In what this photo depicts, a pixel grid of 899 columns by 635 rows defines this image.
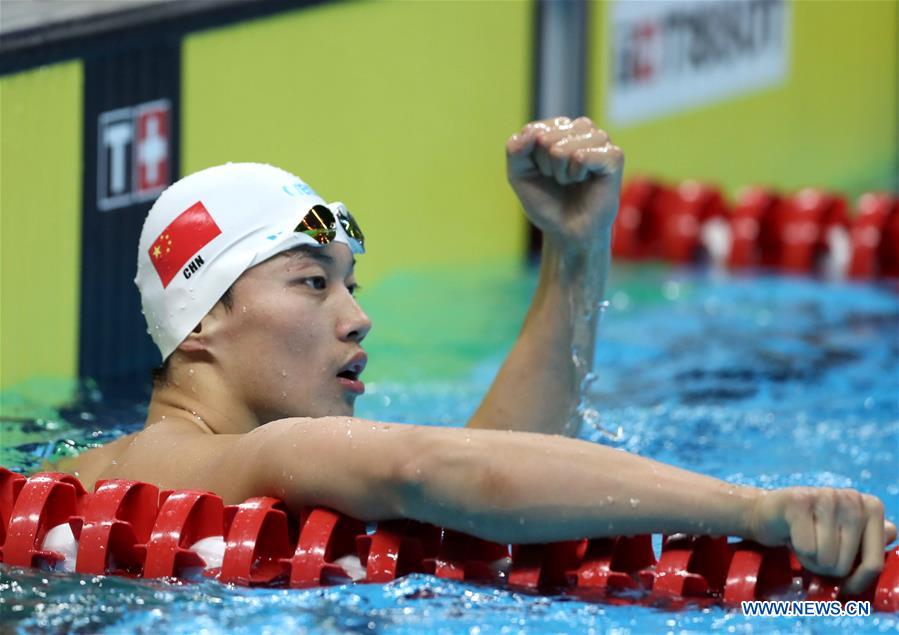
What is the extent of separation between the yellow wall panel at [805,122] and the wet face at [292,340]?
465 cm

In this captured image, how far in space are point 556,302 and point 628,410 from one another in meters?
1.21

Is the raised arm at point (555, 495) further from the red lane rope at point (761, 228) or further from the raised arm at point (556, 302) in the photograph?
the red lane rope at point (761, 228)

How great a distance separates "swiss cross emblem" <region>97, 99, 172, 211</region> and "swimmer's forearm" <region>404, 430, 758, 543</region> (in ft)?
7.24

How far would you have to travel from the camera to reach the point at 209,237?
8.46ft

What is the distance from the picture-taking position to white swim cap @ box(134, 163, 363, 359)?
A: 8.40 ft

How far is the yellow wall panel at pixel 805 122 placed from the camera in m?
7.52

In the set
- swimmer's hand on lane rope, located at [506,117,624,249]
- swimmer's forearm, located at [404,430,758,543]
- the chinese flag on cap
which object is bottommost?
swimmer's forearm, located at [404,430,758,543]

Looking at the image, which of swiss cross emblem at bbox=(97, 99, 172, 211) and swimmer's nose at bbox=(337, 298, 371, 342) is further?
swiss cross emblem at bbox=(97, 99, 172, 211)

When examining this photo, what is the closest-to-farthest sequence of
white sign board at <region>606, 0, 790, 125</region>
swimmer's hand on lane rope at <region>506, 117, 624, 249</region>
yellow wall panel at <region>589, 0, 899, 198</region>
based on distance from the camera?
1. swimmer's hand on lane rope at <region>506, 117, 624, 249</region>
2. white sign board at <region>606, 0, 790, 125</region>
3. yellow wall panel at <region>589, 0, 899, 198</region>

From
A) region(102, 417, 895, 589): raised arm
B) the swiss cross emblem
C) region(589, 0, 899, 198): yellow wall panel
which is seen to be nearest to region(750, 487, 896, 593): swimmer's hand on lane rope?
region(102, 417, 895, 589): raised arm

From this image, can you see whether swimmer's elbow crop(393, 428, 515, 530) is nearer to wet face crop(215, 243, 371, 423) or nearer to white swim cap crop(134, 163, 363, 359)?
wet face crop(215, 243, 371, 423)

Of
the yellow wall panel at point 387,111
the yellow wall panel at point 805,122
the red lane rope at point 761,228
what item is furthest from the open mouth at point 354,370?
the yellow wall panel at point 805,122

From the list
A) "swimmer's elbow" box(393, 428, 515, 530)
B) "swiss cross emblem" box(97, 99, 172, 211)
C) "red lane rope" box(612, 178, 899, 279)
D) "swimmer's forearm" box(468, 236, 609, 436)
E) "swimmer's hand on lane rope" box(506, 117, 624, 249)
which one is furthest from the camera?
"red lane rope" box(612, 178, 899, 279)

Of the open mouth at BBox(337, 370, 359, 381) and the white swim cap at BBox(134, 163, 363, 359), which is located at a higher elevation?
the white swim cap at BBox(134, 163, 363, 359)
